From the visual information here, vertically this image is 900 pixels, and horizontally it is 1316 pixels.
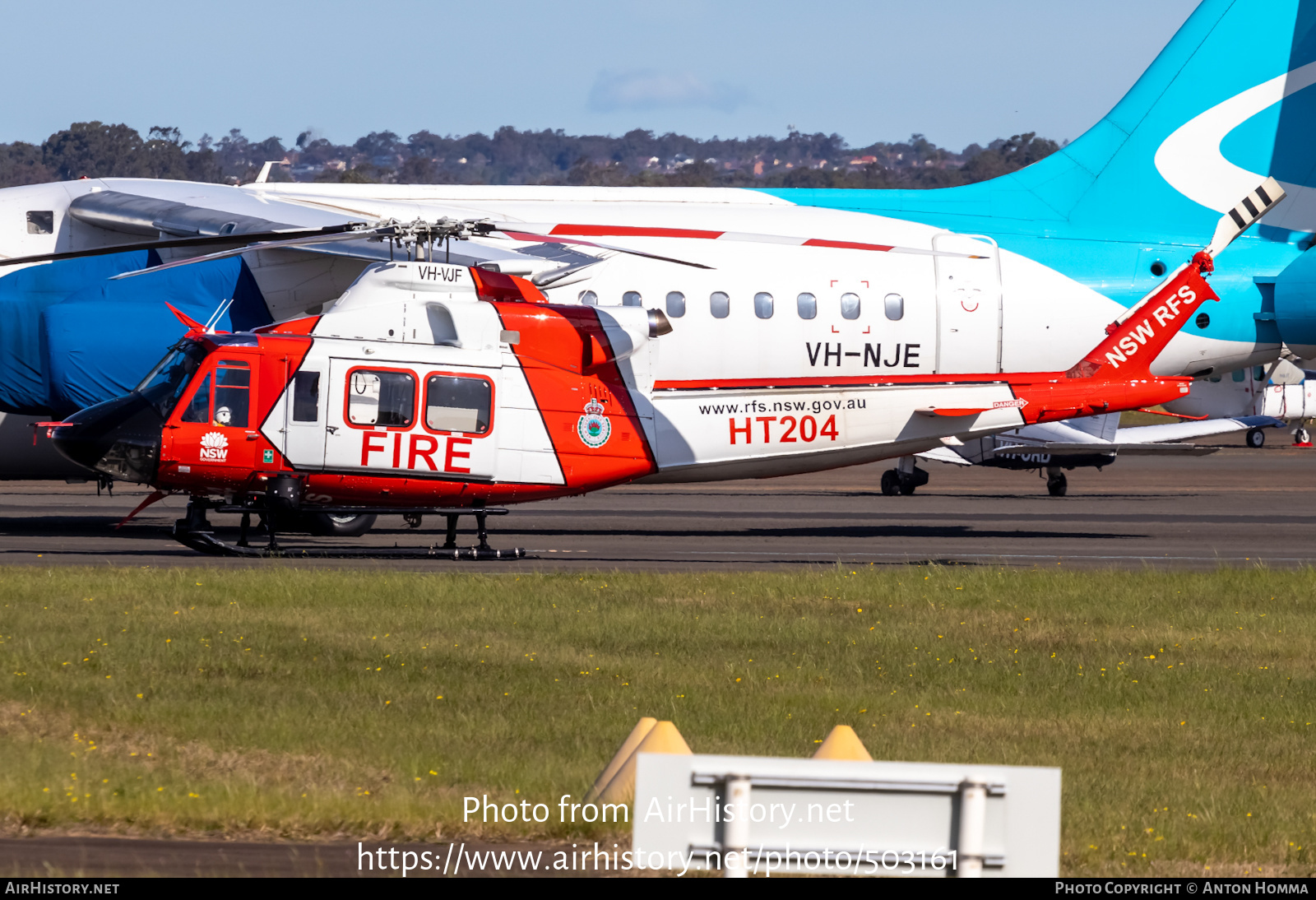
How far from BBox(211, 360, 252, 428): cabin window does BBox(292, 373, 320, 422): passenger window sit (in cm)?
52

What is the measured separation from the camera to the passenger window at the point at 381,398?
1714cm

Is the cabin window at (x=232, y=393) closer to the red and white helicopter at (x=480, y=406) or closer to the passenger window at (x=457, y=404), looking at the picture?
the red and white helicopter at (x=480, y=406)

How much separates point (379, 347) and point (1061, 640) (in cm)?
857

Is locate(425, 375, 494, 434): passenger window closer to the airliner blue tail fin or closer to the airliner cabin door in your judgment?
the airliner cabin door

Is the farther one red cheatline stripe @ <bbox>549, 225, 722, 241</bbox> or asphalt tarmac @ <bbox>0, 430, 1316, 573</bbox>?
red cheatline stripe @ <bbox>549, 225, 722, 241</bbox>

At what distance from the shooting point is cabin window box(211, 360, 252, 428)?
17.0 m

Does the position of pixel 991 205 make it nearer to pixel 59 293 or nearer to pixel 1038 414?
pixel 1038 414

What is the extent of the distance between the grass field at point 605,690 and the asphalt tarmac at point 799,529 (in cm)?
288

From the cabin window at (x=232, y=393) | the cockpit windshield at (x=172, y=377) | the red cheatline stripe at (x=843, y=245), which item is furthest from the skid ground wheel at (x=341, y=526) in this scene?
the red cheatline stripe at (x=843, y=245)

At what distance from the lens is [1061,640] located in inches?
508

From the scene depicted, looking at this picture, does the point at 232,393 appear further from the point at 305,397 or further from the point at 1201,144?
the point at 1201,144

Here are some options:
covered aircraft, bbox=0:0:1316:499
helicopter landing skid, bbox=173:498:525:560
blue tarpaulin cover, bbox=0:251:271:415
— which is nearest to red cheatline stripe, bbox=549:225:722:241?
covered aircraft, bbox=0:0:1316:499

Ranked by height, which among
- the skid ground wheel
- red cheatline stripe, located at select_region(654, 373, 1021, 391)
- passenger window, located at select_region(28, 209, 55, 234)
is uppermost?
passenger window, located at select_region(28, 209, 55, 234)

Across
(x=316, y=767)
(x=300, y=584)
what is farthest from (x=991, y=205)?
(x=316, y=767)
